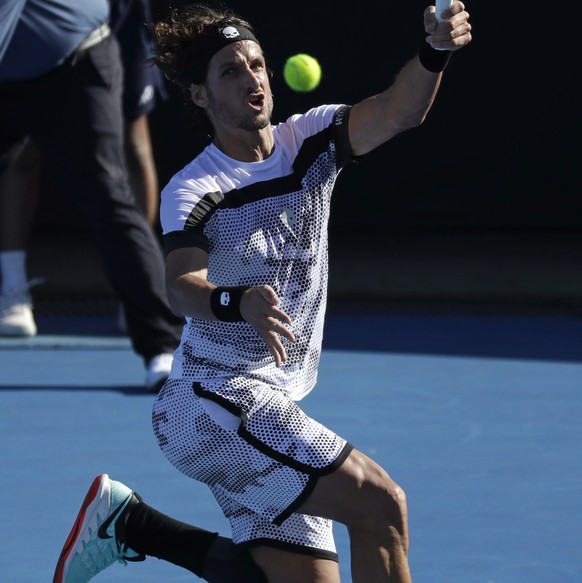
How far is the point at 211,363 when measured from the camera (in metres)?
2.89

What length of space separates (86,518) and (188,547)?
0.79ft

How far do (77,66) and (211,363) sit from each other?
8.01 feet

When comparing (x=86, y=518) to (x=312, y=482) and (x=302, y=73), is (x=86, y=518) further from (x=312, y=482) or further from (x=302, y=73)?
(x=302, y=73)

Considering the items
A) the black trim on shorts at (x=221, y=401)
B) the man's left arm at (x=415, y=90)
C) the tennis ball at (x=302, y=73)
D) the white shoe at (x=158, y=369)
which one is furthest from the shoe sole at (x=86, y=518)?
the white shoe at (x=158, y=369)

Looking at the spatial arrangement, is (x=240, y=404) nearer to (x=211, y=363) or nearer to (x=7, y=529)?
(x=211, y=363)

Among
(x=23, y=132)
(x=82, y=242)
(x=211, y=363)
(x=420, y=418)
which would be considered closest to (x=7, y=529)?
(x=211, y=363)

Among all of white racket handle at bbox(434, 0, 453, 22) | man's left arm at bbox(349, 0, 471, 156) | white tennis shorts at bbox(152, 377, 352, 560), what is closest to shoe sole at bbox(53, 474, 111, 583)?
white tennis shorts at bbox(152, 377, 352, 560)

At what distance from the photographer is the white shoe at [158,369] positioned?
16.3ft

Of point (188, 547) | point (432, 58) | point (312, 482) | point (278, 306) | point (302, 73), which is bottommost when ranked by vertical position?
point (188, 547)

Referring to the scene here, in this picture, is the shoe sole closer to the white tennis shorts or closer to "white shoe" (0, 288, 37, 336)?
the white tennis shorts

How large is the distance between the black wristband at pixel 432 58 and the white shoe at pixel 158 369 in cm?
227

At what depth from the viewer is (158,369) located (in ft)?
16.3

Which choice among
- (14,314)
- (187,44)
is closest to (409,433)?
(187,44)

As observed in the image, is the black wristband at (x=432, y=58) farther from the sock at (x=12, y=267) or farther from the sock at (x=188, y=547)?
the sock at (x=12, y=267)
